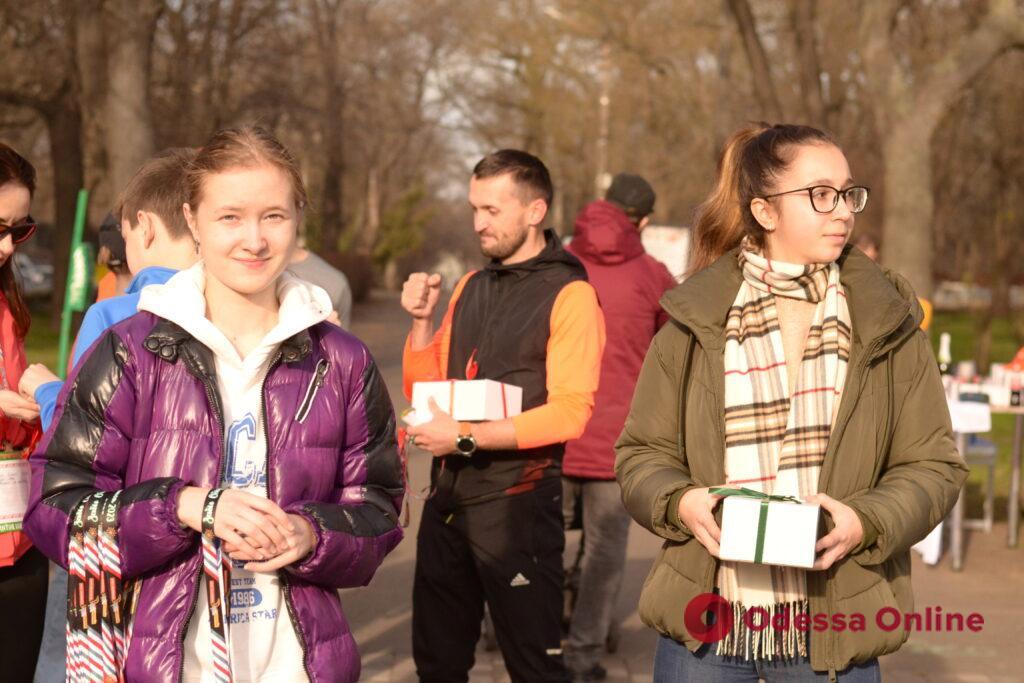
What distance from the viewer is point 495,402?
4867 millimetres

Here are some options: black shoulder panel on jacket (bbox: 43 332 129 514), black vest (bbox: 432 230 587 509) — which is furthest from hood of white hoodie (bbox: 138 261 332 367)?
black vest (bbox: 432 230 587 509)

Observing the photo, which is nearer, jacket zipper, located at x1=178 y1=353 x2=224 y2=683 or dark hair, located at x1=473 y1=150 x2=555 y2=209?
jacket zipper, located at x1=178 y1=353 x2=224 y2=683

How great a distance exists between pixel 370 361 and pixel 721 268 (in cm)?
94

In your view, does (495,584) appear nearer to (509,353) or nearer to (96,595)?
(509,353)

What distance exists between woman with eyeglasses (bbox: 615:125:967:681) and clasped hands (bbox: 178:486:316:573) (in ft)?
3.00

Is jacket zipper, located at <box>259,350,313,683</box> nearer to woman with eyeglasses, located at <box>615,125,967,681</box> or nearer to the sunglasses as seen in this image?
woman with eyeglasses, located at <box>615,125,967,681</box>

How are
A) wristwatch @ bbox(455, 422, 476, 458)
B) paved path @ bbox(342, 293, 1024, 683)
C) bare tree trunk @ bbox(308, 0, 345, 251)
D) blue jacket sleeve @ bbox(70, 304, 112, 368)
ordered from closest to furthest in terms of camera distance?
blue jacket sleeve @ bbox(70, 304, 112, 368) < wristwatch @ bbox(455, 422, 476, 458) < paved path @ bbox(342, 293, 1024, 683) < bare tree trunk @ bbox(308, 0, 345, 251)

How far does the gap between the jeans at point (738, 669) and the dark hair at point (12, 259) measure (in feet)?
6.99

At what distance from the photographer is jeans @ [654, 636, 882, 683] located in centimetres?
326

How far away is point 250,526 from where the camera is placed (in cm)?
274

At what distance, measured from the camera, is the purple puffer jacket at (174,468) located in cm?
283

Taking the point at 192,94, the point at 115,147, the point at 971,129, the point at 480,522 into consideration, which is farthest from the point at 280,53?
the point at 480,522

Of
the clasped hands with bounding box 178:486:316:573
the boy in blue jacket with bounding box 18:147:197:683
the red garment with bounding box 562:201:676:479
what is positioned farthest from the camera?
the red garment with bounding box 562:201:676:479

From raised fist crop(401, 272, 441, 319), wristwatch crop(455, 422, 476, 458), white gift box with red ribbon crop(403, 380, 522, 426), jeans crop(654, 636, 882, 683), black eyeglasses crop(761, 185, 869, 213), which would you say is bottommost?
jeans crop(654, 636, 882, 683)
